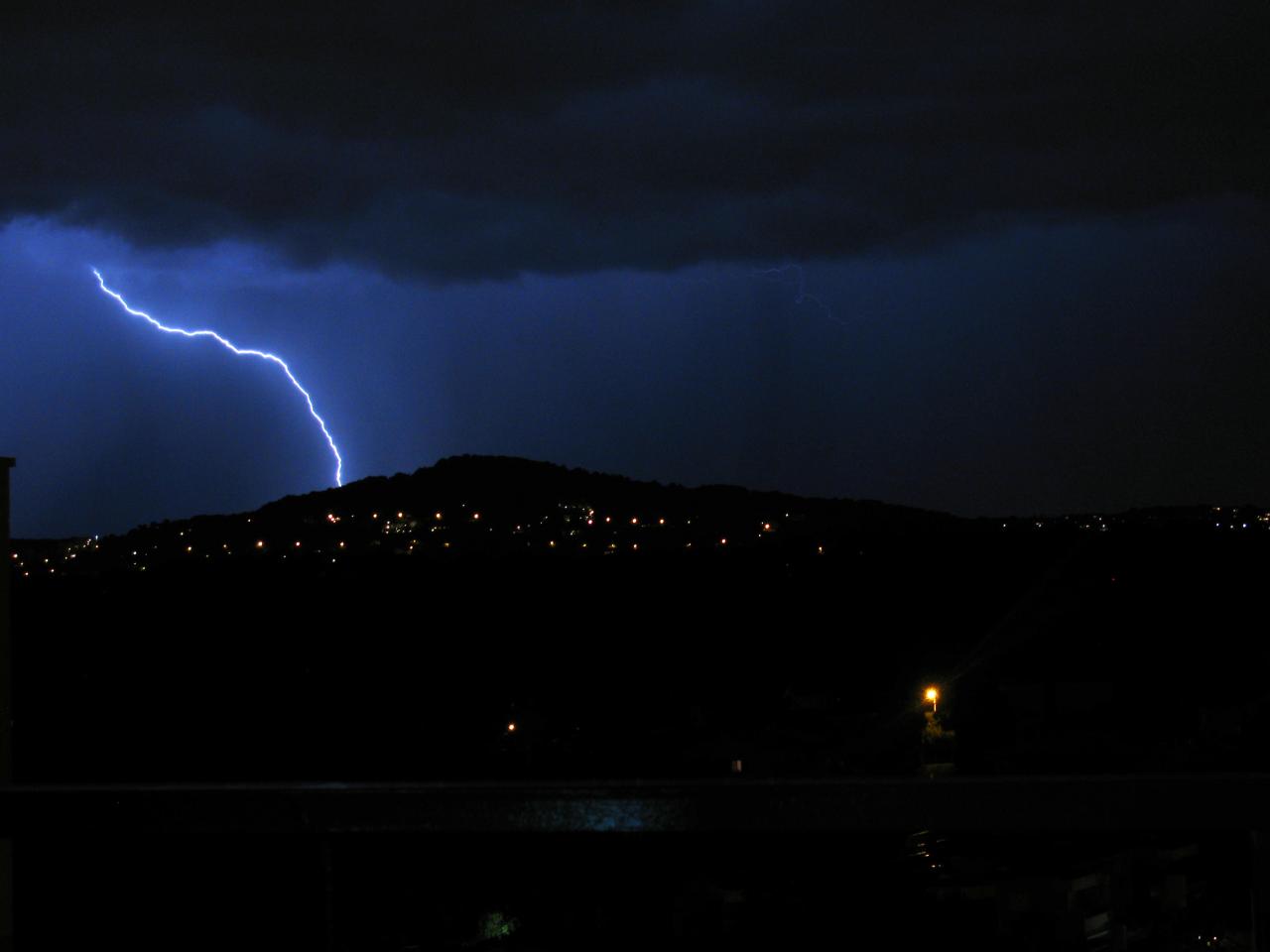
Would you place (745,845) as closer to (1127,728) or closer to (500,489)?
(1127,728)

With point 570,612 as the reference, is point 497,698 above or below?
below

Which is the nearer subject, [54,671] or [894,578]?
[54,671]

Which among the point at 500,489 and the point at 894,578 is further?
the point at 894,578

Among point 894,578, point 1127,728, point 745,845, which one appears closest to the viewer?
point 745,845

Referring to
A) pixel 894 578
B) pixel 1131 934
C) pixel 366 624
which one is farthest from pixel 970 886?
pixel 894 578

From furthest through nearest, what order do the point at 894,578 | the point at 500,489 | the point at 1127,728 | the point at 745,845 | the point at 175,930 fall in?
the point at 894,578 < the point at 500,489 < the point at 1127,728 < the point at 175,930 < the point at 745,845

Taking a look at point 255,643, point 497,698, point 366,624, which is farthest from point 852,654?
point 255,643

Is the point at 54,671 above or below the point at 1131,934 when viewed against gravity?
above

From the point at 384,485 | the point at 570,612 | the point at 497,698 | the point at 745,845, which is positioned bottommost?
the point at 745,845

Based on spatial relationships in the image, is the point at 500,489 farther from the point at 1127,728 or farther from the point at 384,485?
the point at 1127,728
